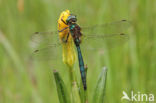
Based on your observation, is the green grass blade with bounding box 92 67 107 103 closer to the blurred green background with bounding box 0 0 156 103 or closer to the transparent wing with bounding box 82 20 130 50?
the transparent wing with bounding box 82 20 130 50

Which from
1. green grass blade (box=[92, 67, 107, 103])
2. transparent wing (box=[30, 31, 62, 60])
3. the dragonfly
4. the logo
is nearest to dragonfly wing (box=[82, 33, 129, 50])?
the dragonfly

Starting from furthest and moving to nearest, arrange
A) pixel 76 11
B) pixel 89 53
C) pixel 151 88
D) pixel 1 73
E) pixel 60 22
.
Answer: pixel 76 11 → pixel 1 73 → pixel 151 88 → pixel 89 53 → pixel 60 22

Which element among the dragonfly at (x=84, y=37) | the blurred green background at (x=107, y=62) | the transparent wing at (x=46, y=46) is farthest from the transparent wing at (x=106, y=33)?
the blurred green background at (x=107, y=62)

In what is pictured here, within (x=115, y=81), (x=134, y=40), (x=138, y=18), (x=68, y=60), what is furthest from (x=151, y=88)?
(x=68, y=60)

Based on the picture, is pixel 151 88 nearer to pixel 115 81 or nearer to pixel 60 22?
pixel 115 81

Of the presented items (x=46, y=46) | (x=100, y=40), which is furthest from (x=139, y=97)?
(x=46, y=46)

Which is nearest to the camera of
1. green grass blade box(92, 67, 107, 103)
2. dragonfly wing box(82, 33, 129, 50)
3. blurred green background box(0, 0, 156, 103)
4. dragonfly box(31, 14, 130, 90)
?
green grass blade box(92, 67, 107, 103)

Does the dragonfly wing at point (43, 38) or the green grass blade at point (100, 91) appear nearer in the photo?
the green grass blade at point (100, 91)

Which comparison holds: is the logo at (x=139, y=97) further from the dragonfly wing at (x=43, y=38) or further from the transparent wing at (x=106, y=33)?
the dragonfly wing at (x=43, y=38)
